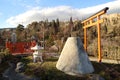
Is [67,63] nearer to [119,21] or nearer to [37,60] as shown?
[37,60]

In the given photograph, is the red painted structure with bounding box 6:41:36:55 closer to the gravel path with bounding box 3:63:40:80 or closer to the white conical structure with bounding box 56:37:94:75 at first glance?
the gravel path with bounding box 3:63:40:80

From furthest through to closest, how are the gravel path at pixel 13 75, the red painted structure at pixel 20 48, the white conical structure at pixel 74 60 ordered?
the red painted structure at pixel 20 48, the white conical structure at pixel 74 60, the gravel path at pixel 13 75

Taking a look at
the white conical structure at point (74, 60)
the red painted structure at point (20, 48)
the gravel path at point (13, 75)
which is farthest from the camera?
the red painted structure at point (20, 48)

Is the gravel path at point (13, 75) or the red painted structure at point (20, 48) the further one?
the red painted structure at point (20, 48)

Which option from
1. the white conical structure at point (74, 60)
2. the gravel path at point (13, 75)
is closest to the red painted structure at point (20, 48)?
the gravel path at point (13, 75)

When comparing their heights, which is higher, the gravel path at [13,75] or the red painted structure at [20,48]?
the red painted structure at [20,48]

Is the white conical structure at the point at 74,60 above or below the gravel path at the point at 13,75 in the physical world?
above

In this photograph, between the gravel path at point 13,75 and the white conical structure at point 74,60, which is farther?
the white conical structure at point 74,60

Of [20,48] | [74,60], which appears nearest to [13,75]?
[74,60]

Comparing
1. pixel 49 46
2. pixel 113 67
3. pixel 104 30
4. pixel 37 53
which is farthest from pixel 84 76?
pixel 104 30

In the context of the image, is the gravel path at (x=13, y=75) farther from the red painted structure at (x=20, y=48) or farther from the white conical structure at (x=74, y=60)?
the red painted structure at (x=20, y=48)

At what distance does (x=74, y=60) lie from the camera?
11125 mm

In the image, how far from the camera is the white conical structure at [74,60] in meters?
10.9

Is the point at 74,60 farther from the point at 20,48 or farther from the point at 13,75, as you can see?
the point at 20,48
